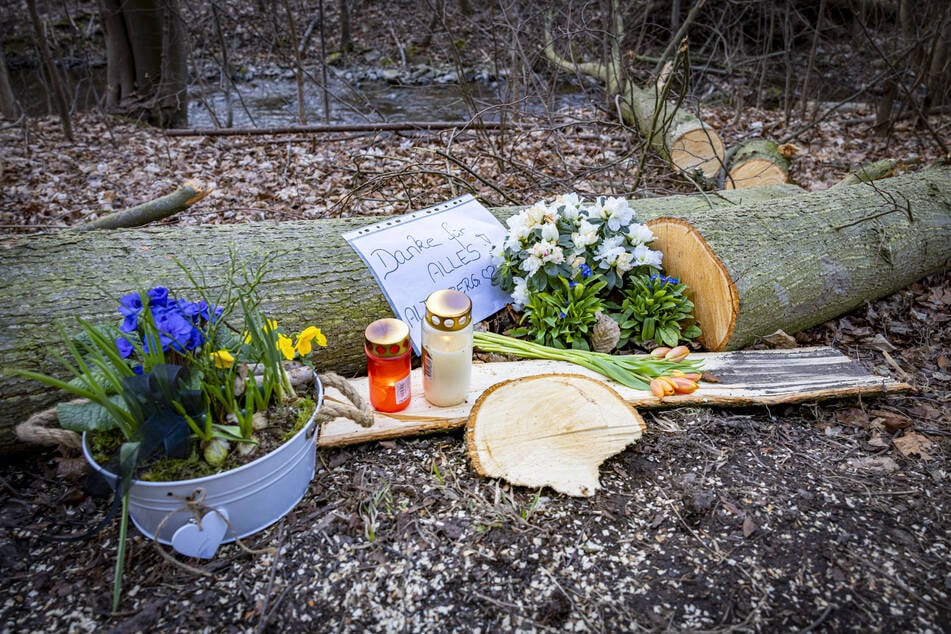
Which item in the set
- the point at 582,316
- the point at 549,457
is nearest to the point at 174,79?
the point at 582,316

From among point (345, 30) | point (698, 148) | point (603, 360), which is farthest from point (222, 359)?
point (345, 30)

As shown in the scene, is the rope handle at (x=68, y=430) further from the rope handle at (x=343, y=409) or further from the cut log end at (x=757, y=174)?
the cut log end at (x=757, y=174)

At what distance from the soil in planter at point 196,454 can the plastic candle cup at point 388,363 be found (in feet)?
1.04

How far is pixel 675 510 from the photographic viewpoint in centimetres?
178

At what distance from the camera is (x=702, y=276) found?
8.55 feet

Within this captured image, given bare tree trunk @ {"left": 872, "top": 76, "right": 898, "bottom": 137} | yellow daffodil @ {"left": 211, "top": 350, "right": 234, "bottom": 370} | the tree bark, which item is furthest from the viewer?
bare tree trunk @ {"left": 872, "top": 76, "right": 898, "bottom": 137}

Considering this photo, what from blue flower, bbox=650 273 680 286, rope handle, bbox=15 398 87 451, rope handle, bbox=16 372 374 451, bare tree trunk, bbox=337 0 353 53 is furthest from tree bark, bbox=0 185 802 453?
bare tree trunk, bbox=337 0 353 53

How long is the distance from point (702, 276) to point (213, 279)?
210 centimetres

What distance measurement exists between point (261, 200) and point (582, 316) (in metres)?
3.04

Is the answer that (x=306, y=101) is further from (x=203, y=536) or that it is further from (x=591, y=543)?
(x=591, y=543)

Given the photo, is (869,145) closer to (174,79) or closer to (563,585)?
(563,585)

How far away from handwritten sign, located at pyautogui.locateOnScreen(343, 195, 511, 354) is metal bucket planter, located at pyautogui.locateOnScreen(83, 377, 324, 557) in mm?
903

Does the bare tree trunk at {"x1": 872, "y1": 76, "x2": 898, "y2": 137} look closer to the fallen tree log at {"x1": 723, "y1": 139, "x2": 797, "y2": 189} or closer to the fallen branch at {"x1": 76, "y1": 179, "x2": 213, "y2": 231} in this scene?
the fallen tree log at {"x1": 723, "y1": 139, "x2": 797, "y2": 189}

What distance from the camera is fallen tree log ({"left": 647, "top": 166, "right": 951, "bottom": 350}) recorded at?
102 inches
